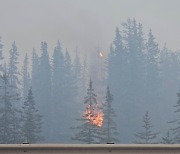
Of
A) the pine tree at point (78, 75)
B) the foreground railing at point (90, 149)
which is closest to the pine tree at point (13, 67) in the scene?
the pine tree at point (78, 75)

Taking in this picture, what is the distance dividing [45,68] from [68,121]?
7790 mm

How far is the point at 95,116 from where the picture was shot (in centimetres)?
2495

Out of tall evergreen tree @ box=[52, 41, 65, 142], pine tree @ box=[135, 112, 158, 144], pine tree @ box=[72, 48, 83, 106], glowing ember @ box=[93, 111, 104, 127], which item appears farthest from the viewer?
pine tree @ box=[72, 48, 83, 106]

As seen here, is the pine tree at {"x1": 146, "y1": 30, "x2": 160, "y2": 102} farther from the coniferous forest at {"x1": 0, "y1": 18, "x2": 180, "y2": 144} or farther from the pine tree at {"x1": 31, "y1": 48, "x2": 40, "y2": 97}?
the pine tree at {"x1": 31, "y1": 48, "x2": 40, "y2": 97}

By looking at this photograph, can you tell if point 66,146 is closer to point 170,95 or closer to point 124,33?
point 170,95

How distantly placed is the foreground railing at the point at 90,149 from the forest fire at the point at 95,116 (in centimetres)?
2022

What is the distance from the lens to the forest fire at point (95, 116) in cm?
2403

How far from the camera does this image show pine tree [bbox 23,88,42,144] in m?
24.1

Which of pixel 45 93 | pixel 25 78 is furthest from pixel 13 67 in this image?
pixel 45 93

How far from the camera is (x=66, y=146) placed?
3.53 meters

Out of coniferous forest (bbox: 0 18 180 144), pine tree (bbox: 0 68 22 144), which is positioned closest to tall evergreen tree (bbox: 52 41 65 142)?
coniferous forest (bbox: 0 18 180 144)

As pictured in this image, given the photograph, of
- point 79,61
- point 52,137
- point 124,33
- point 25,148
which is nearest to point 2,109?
point 52,137

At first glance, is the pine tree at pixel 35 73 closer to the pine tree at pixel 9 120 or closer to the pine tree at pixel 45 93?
the pine tree at pixel 45 93

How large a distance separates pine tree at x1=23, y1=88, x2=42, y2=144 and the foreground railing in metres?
21.0
